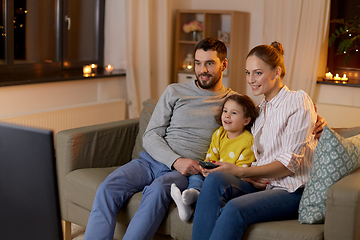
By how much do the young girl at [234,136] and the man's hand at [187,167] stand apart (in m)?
0.03

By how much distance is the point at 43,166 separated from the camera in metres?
0.70

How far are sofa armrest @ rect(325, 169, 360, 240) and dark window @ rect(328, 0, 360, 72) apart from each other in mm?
2750

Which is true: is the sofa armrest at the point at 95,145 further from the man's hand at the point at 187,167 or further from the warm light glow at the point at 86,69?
the warm light glow at the point at 86,69

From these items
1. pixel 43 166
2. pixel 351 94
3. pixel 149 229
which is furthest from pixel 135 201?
pixel 351 94

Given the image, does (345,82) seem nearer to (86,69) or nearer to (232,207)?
(86,69)

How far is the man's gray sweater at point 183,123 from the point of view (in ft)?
6.70

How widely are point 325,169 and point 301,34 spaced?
2.40m

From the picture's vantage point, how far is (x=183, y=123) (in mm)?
→ 2094

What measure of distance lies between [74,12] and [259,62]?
2571mm

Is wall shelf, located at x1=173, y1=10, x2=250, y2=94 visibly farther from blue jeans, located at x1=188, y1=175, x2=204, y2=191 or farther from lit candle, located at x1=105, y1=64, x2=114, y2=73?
blue jeans, located at x1=188, y1=175, x2=204, y2=191

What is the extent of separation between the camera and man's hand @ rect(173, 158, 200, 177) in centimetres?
187

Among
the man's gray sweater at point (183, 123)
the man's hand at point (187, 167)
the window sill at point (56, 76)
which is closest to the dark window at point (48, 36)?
the window sill at point (56, 76)

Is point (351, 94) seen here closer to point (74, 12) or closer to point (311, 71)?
point (311, 71)

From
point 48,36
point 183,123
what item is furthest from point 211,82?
point 48,36
